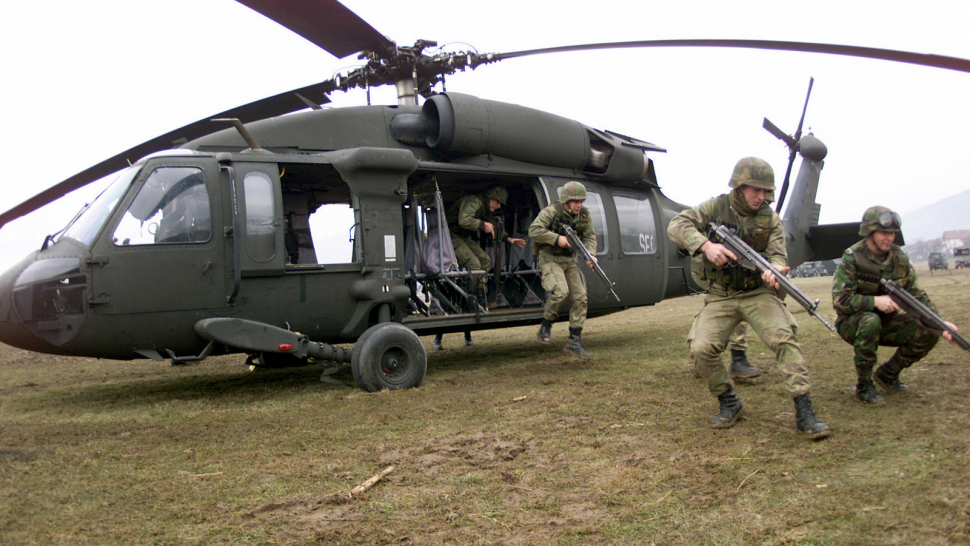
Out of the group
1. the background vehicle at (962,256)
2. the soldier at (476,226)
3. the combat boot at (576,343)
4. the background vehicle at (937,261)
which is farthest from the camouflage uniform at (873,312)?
the background vehicle at (962,256)

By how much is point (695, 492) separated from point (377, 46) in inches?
210

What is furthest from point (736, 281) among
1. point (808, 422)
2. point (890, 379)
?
point (890, 379)

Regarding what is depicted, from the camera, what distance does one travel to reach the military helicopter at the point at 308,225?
5383 millimetres

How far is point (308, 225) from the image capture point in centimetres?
769

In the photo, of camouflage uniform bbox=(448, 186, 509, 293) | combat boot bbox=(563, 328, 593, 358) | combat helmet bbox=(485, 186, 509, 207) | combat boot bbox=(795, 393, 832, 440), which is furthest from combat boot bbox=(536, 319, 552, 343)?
combat boot bbox=(795, 393, 832, 440)

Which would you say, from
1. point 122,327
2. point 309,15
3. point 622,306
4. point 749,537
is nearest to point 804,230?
point 622,306

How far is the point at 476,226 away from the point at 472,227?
0.05 metres

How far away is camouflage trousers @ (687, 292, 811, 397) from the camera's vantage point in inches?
159

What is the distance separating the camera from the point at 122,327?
17.6 feet

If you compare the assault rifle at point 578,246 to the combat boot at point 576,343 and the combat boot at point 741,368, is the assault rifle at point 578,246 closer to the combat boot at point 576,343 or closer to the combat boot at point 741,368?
the combat boot at point 576,343

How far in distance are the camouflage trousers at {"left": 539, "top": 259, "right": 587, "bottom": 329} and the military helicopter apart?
321 millimetres

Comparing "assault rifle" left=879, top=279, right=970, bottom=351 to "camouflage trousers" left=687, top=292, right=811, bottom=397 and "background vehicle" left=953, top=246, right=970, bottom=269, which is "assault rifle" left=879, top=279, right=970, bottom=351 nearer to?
"camouflage trousers" left=687, top=292, right=811, bottom=397

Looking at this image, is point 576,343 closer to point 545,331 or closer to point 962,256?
point 545,331

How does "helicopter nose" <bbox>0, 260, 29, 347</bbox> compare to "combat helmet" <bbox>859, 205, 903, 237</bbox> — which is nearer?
"combat helmet" <bbox>859, 205, 903, 237</bbox>
